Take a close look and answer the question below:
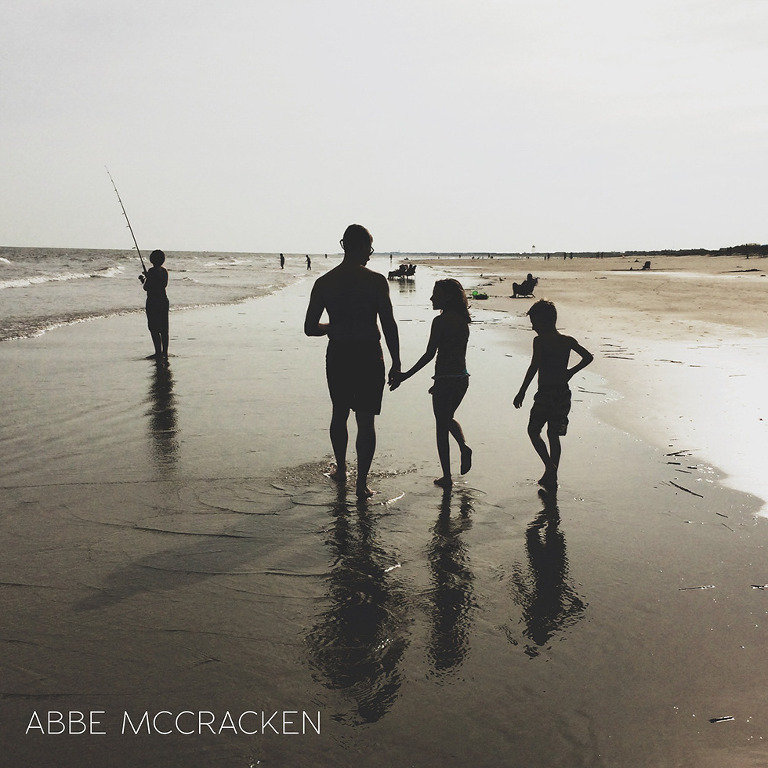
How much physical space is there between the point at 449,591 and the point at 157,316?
948 centimetres

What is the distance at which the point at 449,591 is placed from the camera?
3.51 metres

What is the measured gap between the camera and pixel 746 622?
321 cm

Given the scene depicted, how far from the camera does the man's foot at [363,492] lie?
495 centimetres

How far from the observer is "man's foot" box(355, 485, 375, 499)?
495 cm

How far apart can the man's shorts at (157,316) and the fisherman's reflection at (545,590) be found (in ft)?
29.0

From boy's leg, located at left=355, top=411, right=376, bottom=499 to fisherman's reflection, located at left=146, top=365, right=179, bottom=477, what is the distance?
1758mm

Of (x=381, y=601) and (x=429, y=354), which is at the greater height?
(x=429, y=354)

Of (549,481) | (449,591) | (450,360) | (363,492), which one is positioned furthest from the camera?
(450,360)

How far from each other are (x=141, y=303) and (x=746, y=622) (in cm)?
2601

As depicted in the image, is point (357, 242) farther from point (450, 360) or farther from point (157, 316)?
point (157, 316)

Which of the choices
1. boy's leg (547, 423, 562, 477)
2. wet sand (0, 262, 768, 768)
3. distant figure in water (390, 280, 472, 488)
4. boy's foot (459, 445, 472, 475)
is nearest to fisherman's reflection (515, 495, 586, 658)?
wet sand (0, 262, 768, 768)

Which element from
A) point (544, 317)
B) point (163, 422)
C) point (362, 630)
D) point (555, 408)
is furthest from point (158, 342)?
point (362, 630)

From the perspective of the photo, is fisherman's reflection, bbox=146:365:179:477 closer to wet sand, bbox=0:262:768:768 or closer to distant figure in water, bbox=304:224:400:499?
wet sand, bbox=0:262:768:768

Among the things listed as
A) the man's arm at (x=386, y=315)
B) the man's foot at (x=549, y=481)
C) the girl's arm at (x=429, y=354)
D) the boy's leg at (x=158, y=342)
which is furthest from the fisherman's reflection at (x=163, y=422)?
the man's foot at (x=549, y=481)
